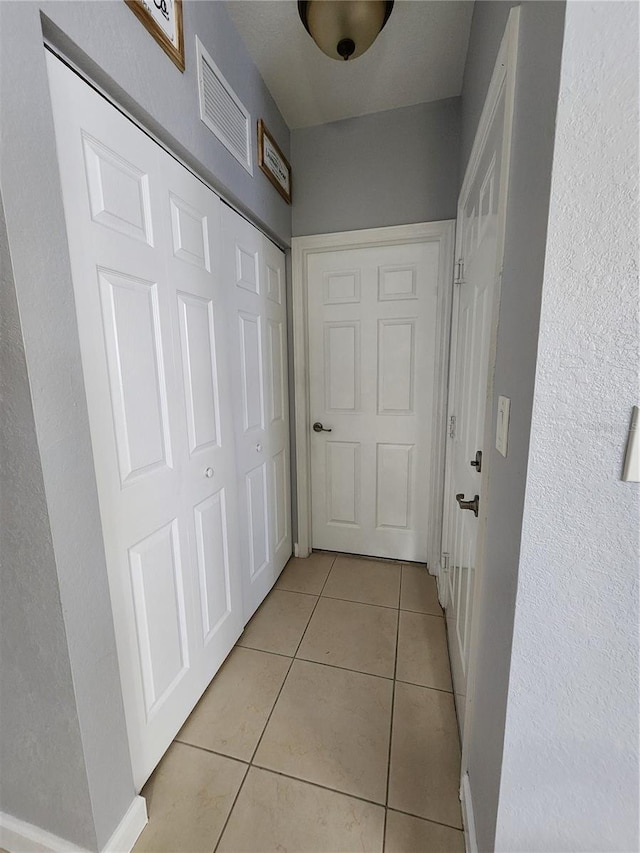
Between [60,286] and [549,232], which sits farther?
[60,286]

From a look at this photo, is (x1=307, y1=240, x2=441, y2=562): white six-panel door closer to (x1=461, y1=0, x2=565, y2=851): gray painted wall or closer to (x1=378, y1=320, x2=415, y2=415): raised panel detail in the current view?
(x1=378, y1=320, x2=415, y2=415): raised panel detail

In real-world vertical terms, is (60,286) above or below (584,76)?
below

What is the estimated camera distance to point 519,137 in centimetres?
71

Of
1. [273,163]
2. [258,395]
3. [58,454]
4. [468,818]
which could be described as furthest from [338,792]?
[273,163]

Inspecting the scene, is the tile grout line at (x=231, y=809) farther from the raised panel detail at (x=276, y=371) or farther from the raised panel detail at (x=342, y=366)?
the raised panel detail at (x=342, y=366)

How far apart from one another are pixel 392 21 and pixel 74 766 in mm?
2577

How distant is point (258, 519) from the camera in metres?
1.80

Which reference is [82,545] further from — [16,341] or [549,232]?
[549,232]

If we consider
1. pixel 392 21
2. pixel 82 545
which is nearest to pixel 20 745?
pixel 82 545

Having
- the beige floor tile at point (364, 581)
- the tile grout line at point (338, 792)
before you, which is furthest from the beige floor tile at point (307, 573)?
the tile grout line at point (338, 792)

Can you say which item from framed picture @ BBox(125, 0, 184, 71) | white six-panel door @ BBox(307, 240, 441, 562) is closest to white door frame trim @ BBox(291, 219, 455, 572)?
white six-panel door @ BBox(307, 240, 441, 562)

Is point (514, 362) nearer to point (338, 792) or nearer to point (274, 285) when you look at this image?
point (338, 792)

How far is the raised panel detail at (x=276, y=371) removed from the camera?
1.91 m

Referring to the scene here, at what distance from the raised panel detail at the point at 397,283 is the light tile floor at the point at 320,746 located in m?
1.72
